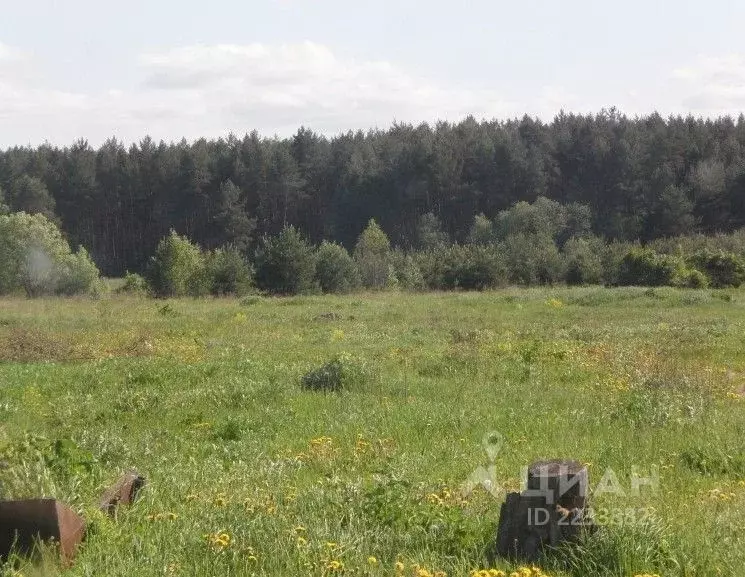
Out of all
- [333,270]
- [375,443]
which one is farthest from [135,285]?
[375,443]

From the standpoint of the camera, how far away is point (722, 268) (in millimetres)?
47156

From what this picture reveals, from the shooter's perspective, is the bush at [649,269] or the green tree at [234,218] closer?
the bush at [649,269]

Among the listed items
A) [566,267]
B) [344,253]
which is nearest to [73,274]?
[344,253]

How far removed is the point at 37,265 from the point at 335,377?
1881 inches

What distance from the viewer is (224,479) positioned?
24.5ft

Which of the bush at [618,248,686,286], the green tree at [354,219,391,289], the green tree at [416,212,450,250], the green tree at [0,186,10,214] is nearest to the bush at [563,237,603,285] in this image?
the bush at [618,248,686,286]

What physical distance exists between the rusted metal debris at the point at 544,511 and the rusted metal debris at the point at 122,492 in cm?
286

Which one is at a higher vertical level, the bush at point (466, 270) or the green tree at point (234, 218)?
the green tree at point (234, 218)

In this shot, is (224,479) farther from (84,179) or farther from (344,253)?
(84,179)

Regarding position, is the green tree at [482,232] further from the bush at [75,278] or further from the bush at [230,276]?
the bush at [75,278]

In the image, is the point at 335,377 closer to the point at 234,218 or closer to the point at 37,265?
the point at 37,265

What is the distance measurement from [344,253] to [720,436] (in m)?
48.8

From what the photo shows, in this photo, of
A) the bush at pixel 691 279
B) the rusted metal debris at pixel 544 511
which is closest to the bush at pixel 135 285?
the bush at pixel 691 279

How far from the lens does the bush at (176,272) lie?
179 ft
